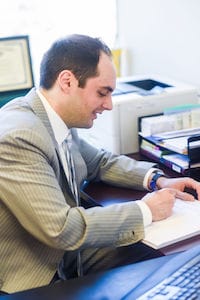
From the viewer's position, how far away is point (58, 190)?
114 centimetres

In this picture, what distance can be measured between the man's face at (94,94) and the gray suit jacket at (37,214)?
4.7 inches

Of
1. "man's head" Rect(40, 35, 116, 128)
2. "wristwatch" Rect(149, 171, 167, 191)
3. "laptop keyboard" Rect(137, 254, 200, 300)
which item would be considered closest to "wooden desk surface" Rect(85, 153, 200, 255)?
"wristwatch" Rect(149, 171, 167, 191)

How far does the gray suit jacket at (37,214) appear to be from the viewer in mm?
1095

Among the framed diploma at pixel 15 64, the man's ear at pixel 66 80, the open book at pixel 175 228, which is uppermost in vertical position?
the man's ear at pixel 66 80

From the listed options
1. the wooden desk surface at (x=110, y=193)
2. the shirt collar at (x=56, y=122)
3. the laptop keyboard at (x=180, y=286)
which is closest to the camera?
the laptop keyboard at (x=180, y=286)

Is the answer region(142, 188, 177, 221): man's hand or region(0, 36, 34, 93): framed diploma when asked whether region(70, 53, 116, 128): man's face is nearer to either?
region(142, 188, 177, 221): man's hand

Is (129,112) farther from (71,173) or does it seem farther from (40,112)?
(40,112)

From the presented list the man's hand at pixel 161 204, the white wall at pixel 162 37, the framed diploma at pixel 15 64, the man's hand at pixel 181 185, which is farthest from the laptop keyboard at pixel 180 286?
the framed diploma at pixel 15 64

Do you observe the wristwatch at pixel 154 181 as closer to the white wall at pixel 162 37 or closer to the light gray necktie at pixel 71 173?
the light gray necktie at pixel 71 173

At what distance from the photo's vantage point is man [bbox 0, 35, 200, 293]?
43.5 inches

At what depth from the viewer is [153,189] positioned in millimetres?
1543

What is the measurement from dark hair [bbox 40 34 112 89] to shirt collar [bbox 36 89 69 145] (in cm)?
6

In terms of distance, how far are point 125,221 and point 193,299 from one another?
35 centimetres

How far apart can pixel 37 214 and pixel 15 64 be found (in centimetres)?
148
